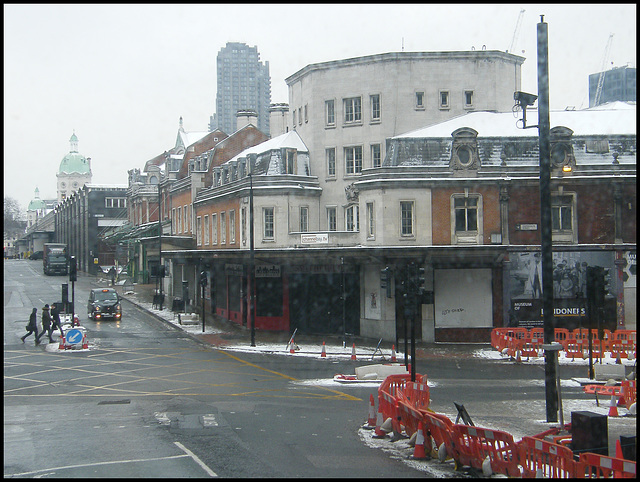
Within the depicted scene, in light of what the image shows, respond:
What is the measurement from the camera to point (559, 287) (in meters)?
A: 31.6

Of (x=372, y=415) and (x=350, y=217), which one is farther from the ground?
(x=350, y=217)

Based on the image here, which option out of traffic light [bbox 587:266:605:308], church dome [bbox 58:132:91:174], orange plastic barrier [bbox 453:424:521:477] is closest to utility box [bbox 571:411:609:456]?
orange plastic barrier [bbox 453:424:521:477]

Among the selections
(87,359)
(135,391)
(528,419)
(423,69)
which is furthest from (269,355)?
(423,69)

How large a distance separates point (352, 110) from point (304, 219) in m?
6.83

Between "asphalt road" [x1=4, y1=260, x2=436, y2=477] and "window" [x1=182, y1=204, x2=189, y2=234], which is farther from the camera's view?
"window" [x1=182, y1=204, x2=189, y2=234]

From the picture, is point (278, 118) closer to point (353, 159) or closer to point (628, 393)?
point (353, 159)

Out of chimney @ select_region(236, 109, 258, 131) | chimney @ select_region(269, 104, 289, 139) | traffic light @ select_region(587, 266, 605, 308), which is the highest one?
chimney @ select_region(236, 109, 258, 131)

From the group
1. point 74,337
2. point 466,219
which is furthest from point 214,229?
point 466,219

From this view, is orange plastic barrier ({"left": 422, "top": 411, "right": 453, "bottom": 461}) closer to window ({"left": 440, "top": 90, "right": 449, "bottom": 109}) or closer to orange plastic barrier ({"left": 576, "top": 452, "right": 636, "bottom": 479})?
orange plastic barrier ({"left": 576, "top": 452, "right": 636, "bottom": 479})

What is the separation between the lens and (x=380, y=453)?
13.1 meters

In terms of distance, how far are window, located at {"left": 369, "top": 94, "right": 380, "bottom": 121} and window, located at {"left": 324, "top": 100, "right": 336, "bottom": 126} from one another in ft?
7.46

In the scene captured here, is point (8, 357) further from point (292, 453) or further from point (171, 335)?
point (292, 453)

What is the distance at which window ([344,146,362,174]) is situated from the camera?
40.0m

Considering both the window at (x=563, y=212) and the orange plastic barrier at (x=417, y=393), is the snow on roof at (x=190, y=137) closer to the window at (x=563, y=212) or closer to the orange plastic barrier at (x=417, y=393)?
the window at (x=563, y=212)
